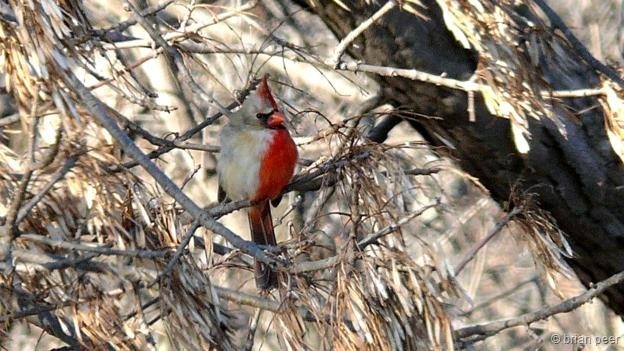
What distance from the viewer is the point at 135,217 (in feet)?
7.29

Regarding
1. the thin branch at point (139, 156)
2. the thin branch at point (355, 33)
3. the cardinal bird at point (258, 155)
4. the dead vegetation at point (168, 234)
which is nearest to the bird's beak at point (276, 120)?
the cardinal bird at point (258, 155)

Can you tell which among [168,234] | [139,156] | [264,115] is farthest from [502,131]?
[139,156]

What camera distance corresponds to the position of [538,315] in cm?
235

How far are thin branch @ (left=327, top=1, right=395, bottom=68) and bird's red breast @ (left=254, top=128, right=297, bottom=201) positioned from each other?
0.48m

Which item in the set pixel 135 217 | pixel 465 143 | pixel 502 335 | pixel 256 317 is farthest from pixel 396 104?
pixel 502 335

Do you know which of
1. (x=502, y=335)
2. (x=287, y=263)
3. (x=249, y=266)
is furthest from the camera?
(x=502, y=335)

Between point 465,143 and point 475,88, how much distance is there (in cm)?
→ 51

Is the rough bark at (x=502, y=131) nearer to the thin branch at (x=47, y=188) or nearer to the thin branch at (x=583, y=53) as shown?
the thin branch at (x=583, y=53)

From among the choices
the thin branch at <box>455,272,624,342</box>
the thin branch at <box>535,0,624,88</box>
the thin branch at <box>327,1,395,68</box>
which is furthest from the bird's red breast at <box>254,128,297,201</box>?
the thin branch at <box>455,272,624,342</box>

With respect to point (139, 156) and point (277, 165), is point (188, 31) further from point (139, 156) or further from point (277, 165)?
point (139, 156)

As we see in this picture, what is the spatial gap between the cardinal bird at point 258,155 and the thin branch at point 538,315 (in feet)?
2.98

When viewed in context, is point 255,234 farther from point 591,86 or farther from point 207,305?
point 207,305

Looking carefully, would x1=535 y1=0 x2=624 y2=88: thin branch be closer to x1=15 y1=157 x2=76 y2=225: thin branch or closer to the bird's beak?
the bird's beak

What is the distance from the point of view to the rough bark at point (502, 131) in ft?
Result: 9.58
